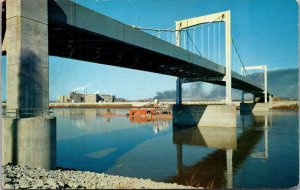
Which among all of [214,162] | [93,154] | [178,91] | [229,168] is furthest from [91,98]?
[229,168]

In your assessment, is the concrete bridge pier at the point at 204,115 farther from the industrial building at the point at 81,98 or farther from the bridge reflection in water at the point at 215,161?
the industrial building at the point at 81,98

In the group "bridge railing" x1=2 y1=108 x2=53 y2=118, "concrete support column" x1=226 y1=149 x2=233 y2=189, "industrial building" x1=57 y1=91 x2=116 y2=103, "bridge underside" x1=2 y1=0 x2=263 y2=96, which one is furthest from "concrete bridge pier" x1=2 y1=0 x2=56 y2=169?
"industrial building" x1=57 y1=91 x2=116 y2=103

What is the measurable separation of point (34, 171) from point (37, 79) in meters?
4.16

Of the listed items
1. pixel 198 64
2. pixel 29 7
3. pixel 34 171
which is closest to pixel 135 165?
pixel 34 171

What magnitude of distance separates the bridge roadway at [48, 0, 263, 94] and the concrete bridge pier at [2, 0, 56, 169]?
83.4 inches

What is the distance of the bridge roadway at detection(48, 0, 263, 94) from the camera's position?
15.4 metres

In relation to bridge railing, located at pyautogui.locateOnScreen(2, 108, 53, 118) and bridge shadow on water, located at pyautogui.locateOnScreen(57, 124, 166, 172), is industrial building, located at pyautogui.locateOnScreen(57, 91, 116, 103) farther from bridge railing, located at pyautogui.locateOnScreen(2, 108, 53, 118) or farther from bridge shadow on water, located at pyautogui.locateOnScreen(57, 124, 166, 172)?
bridge railing, located at pyautogui.locateOnScreen(2, 108, 53, 118)

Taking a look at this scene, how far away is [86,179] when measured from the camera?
1087 centimetres

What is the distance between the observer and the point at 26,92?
1200cm

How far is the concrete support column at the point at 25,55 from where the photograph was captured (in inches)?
462

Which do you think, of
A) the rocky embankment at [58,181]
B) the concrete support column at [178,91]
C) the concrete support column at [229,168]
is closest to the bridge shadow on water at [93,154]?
the rocky embankment at [58,181]

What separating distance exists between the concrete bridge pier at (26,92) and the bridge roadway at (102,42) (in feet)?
6.95

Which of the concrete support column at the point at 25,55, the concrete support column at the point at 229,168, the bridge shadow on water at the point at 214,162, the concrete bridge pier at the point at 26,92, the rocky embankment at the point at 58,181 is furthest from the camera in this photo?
the bridge shadow on water at the point at 214,162

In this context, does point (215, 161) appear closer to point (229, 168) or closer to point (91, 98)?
point (229, 168)
